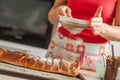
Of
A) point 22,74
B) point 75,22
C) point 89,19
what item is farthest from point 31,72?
point 89,19

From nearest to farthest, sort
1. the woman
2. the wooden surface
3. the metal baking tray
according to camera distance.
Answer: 1. the wooden surface
2. the metal baking tray
3. the woman

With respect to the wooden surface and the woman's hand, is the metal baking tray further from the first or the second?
the wooden surface

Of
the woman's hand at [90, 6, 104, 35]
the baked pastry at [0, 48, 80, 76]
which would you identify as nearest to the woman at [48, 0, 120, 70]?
the woman's hand at [90, 6, 104, 35]

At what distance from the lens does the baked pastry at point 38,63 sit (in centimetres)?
118

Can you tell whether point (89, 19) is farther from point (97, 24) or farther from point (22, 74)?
point (22, 74)

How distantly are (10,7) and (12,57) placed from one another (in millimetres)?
2683

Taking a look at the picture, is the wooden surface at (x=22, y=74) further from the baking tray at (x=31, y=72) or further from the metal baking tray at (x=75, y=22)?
the metal baking tray at (x=75, y=22)

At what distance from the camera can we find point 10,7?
3.82 meters

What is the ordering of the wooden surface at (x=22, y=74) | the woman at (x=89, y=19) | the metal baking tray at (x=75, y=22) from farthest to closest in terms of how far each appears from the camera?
the woman at (x=89, y=19) < the metal baking tray at (x=75, y=22) < the wooden surface at (x=22, y=74)

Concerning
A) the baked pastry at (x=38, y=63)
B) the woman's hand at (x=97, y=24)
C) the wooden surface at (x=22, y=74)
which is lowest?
the wooden surface at (x=22, y=74)

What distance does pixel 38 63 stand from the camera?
47.1 inches

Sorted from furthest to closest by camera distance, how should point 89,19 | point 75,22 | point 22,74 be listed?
point 89,19 < point 75,22 < point 22,74

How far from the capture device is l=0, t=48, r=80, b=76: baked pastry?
1184 mm

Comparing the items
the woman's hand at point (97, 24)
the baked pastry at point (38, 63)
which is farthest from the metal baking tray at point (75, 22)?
the baked pastry at point (38, 63)
